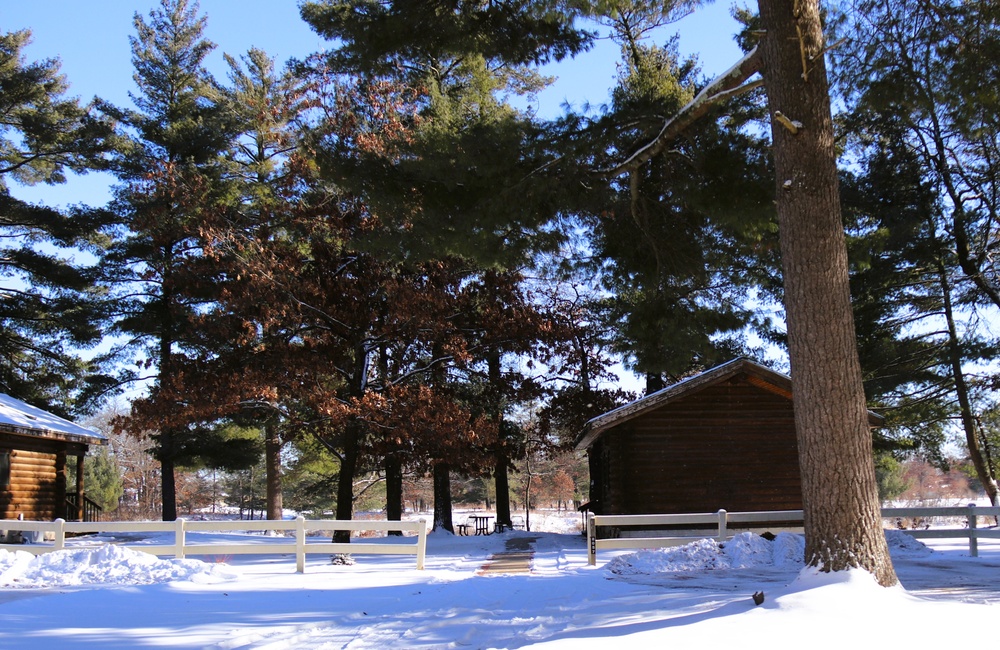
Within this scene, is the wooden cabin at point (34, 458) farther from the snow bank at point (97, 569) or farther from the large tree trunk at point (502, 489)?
the large tree trunk at point (502, 489)

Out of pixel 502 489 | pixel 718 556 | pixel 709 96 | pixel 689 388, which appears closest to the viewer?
pixel 709 96

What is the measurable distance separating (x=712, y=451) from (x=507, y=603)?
10737 millimetres

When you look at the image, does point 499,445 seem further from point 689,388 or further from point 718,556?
point 718,556

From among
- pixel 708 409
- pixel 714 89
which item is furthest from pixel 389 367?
pixel 714 89

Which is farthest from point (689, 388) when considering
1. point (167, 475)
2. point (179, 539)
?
point (167, 475)

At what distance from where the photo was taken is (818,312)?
822cm

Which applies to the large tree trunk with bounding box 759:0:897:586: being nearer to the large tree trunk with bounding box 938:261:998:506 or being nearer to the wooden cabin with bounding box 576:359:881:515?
the wooden cabin with bounding box 576:359:881:515

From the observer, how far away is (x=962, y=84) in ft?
29.3

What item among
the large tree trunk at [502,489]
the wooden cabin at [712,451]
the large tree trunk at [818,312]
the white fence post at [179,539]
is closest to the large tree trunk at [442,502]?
the large tree trunk at [502,489]

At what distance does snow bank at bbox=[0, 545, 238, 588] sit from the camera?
37.0ft

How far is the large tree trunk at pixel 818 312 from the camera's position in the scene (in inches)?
309

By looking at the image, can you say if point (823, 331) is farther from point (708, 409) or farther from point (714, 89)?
point (708, 409)

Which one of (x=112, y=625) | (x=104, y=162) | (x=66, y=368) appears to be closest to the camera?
(x=112, y=625)

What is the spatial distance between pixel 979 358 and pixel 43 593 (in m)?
23.0
